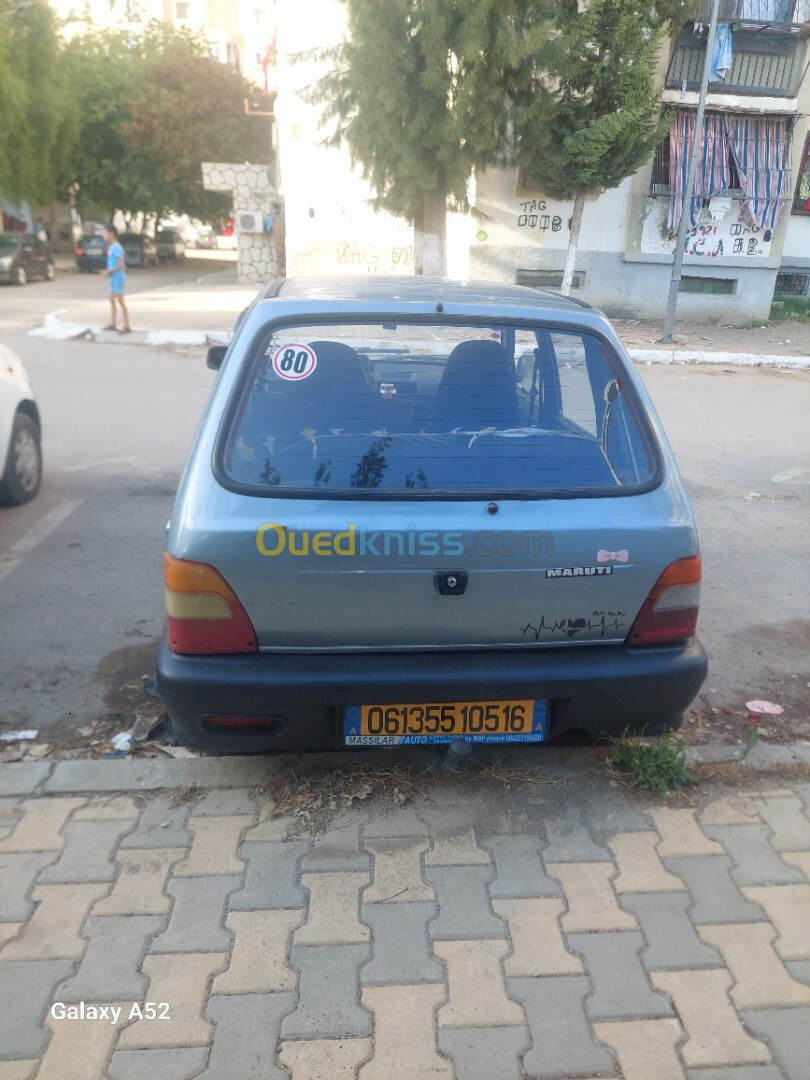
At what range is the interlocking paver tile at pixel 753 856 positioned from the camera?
8.85 feet

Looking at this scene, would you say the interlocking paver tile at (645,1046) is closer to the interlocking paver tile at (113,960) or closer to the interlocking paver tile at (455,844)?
the interlocking paver tile at (455,844)

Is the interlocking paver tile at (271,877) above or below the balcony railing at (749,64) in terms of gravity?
below

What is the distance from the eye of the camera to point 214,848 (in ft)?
9.06

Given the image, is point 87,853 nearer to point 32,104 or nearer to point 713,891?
point 713,891

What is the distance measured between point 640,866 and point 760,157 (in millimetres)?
18766

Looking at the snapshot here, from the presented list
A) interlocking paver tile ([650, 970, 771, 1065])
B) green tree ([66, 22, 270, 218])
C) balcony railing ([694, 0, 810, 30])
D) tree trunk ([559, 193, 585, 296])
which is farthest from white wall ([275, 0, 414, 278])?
interlocking paver tile ([650, 970, 771, 1065])

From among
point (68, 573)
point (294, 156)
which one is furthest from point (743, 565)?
point (294, 156)

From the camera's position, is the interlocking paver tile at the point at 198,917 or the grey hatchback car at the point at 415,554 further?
the grey hatchback car at the point at 415,554

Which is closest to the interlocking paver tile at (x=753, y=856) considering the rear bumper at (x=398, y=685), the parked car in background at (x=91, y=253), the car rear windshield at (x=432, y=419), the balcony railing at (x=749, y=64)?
the rear bumper at (x=398, y=685)

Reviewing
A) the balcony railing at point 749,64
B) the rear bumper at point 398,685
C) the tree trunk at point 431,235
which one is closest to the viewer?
the rear bumper at point 398,685

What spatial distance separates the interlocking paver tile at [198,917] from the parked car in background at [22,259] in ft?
86.8

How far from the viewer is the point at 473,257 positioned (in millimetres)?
18312

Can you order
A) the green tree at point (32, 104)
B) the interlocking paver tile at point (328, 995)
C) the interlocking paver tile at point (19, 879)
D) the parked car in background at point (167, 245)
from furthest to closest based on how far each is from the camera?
1. the parked car in background at point (167, 245)
2. the green tree at point (32, 104)
3. the interlocking paver tile at point (19, 879)
4. the interlocking paver tile at point (328, 995)

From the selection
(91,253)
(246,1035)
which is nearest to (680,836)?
(246,1035)
